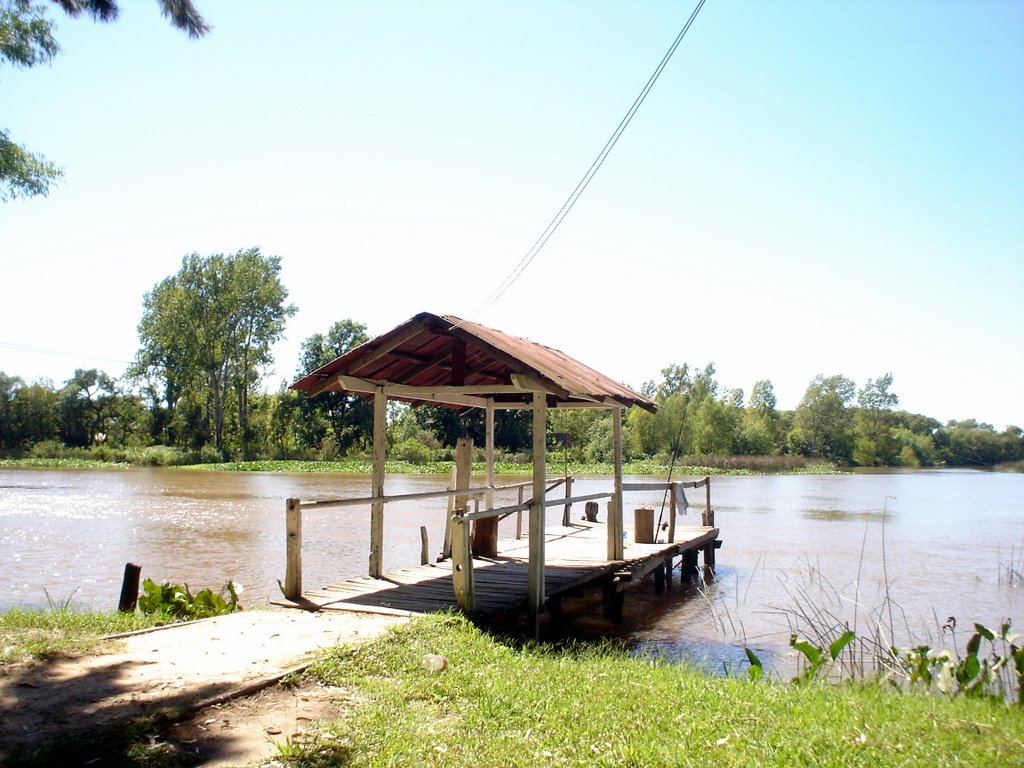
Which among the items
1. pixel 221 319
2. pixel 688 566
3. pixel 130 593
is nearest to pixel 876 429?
pixel 221 319

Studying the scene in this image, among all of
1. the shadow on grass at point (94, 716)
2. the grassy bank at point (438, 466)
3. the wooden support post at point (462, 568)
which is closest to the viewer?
the shadow on grass at point (94, 716)

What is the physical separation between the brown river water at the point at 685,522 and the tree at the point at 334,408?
752 inches

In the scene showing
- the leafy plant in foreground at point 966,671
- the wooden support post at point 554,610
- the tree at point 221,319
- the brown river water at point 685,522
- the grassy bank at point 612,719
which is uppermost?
the tree at point 221,319

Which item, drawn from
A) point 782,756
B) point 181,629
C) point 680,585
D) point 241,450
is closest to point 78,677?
point 181,629

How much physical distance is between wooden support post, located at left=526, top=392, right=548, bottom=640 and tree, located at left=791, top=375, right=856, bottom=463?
78.8 m

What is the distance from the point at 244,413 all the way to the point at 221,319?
24.1 feet

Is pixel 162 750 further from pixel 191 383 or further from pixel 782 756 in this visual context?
pixel 191 383

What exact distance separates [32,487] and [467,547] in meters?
36.8

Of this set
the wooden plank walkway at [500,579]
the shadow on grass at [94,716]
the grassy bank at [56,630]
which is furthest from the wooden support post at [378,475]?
the shadow on grass at [94,716]

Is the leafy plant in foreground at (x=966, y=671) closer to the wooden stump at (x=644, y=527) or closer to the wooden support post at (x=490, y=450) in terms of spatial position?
the wooden support post at (x=490, y=450)

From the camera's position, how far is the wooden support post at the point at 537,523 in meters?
9.37

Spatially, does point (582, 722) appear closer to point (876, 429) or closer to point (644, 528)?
point (644, 528)

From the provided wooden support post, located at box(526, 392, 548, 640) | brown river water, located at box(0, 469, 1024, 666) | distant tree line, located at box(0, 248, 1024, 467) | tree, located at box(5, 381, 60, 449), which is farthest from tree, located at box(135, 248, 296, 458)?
wooden support post, located at box(526, 392, 548, 640)

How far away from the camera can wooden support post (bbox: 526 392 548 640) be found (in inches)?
369
